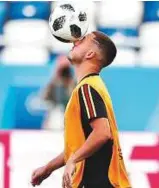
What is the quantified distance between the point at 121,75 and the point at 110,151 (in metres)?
4.58

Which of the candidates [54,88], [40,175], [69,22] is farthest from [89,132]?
[54,88]

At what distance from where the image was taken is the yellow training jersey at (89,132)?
15.4 feet

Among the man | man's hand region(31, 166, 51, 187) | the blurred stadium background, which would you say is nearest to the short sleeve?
the man

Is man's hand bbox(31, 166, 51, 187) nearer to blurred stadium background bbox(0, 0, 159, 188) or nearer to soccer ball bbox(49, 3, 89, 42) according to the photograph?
soccer ball bbox(49, 3, 89, 42)

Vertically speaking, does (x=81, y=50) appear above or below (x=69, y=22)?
below

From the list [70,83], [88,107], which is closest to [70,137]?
[88,107]

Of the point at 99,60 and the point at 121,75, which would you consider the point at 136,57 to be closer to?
the point at 121,75

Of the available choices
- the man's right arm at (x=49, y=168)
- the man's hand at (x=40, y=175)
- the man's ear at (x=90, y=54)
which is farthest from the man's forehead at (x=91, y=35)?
the man's hand at (x=40, y=175)

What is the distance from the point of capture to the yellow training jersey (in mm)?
4695

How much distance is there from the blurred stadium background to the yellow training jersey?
2114 mm

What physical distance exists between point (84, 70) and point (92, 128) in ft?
1.20

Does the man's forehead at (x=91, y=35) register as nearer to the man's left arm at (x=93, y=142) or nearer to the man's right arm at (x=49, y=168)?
the man's left arm at (x=93, y=142)

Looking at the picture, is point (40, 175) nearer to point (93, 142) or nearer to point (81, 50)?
point (93, 142)

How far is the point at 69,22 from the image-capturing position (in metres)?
5.21
